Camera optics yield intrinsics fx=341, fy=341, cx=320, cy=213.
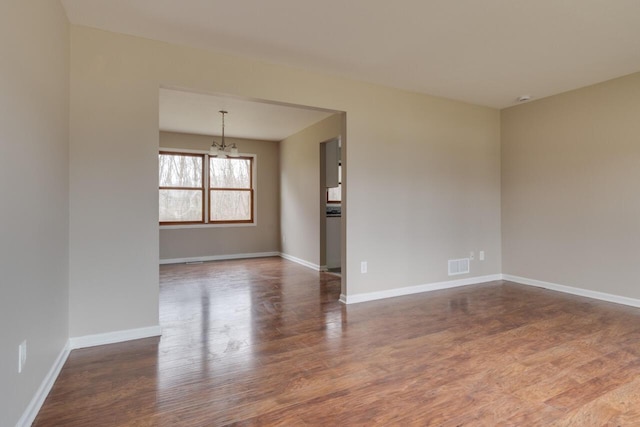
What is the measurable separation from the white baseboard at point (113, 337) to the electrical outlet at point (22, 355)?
1077mm

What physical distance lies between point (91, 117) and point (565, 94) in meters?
5.15

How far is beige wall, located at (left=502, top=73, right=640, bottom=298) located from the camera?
3.74 metres

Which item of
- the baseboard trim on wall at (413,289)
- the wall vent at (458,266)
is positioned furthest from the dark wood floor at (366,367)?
the wall vent at (458,266)

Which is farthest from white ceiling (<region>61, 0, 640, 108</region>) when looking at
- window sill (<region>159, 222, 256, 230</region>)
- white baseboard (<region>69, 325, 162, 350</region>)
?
window sill (<region>159, 222, 256, 230</region>)

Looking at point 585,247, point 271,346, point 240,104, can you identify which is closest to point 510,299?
point 585,247

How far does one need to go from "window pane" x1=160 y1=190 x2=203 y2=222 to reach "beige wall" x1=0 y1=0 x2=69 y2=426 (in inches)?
163

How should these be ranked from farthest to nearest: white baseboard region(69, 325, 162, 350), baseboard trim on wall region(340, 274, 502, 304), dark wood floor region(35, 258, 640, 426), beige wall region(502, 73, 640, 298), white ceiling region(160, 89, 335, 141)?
1. white ceiling region(160, 89, 335, 141)
2. baseboard trim on wall region(340, 274, 502, 304)
3. beige wall region(502, 73, 640, 298)
4. white baseboard region(69, 325, 162, 350)
5. dark wood floor region(35, 258, 640, 426)

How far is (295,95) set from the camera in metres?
3.52

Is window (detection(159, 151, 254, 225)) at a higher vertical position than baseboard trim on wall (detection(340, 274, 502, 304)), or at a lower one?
higher

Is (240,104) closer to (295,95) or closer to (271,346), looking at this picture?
(295,95)

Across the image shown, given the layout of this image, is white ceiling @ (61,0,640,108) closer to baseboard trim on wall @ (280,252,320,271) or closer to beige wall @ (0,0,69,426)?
beige wall @ (0,0,69,426)

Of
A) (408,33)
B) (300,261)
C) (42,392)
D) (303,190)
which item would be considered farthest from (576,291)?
(42,392)

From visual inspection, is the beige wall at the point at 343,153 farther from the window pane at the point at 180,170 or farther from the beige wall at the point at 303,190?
the window pane at the point at 180,170

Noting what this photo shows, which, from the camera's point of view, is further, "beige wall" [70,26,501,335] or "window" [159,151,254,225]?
"window" [159,151,254,225]
